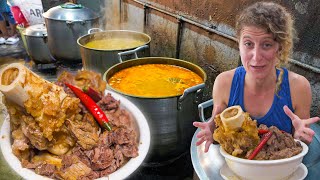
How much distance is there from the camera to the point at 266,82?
2.49 metres

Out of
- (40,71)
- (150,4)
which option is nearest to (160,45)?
(150,4)

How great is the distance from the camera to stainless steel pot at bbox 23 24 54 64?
6431mm

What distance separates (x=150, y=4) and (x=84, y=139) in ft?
15.7

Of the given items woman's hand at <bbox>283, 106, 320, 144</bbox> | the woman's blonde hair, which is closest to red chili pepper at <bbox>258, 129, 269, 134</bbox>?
woman's hand at <bbox>283, 106, 320, 144</bbox>

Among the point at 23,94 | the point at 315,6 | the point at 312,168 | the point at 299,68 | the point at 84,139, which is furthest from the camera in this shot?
the point at 299,68

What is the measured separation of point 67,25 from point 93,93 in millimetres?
4195

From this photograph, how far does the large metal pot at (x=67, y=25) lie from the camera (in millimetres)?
5648

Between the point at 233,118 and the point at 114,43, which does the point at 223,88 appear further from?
the point at 114,43

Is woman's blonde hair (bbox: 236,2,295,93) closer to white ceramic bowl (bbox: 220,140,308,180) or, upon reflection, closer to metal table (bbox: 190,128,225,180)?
white ceramic bowl (bbox: 220,140,308,180)

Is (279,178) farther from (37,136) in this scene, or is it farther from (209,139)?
(37,136)

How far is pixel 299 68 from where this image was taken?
308 centimetres

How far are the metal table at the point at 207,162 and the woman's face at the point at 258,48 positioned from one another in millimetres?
733

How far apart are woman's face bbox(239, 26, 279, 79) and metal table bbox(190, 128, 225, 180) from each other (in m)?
0.73

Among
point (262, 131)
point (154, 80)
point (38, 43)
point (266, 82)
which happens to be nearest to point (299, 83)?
point (266, 82)
